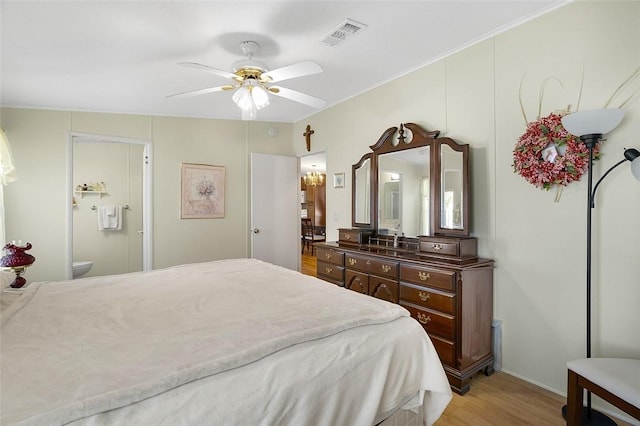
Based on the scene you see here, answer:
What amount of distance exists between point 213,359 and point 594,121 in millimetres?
2258

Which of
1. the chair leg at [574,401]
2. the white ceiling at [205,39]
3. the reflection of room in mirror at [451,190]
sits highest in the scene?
the white ceiling at [205,39]

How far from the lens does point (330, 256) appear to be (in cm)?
345

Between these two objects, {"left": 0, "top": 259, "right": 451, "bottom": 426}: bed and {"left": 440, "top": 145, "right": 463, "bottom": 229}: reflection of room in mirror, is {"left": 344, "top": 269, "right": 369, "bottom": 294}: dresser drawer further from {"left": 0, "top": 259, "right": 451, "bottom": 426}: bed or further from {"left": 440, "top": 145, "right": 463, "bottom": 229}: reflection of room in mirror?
{"left": 0, "top": 259, "right": 451, "bottom": 426}: bed

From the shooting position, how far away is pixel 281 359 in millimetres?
1137

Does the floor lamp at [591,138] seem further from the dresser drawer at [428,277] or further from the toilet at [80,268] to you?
the toilet at [80,268]

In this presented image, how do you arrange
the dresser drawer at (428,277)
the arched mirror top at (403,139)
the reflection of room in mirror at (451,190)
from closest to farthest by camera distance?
the dresser drawer at (428,277), the reflection of room in mirror at (451,190), the arched mirror top at (403,139)

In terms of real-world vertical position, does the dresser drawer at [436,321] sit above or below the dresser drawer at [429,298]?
below

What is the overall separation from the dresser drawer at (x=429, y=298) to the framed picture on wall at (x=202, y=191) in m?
3.08

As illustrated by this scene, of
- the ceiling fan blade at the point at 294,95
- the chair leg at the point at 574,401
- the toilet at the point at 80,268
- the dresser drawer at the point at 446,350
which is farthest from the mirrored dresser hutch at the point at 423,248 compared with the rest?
the toilet at the point at 80,268

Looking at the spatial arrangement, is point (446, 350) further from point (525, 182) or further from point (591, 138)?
point (591, 138)

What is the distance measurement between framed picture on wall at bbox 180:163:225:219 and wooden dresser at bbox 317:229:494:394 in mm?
2621

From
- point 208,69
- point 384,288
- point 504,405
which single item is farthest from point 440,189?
point 208,69

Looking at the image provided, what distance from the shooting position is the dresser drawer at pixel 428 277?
2.28 m

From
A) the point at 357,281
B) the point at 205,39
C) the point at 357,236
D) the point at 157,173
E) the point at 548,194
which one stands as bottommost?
the point at 357,281
